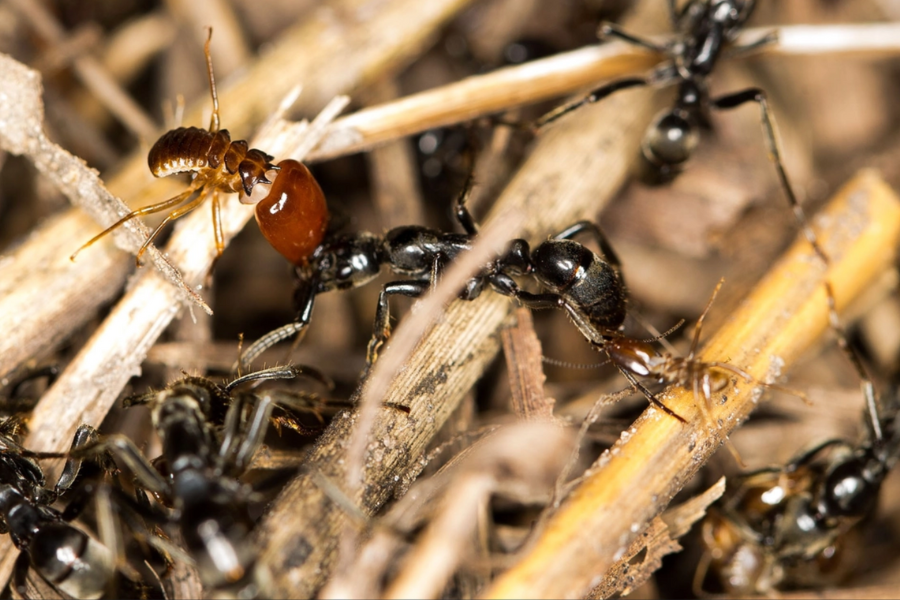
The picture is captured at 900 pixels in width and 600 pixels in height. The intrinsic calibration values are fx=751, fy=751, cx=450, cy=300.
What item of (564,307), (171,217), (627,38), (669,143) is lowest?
(564,307)

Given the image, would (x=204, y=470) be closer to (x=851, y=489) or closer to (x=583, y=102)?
(x=583, y=102)

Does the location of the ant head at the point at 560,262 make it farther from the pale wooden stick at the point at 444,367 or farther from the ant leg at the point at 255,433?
the ant leg at the point at 255,433

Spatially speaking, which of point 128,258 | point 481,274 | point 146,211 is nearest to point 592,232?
point 481,274

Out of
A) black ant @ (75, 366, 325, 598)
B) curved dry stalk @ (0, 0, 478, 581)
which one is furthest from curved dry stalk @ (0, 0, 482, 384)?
black ant @ (75, 366, 325, 598)

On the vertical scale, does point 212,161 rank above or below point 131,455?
above

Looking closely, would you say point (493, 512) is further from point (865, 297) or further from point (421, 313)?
point (865, 297)

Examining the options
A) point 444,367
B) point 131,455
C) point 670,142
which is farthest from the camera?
point 670,142

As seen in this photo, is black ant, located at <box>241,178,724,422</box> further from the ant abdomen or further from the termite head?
the ant abdomen

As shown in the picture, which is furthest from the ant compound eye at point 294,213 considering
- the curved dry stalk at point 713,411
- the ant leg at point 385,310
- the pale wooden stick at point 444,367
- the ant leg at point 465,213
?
the curved dry stalk at point 713,411
